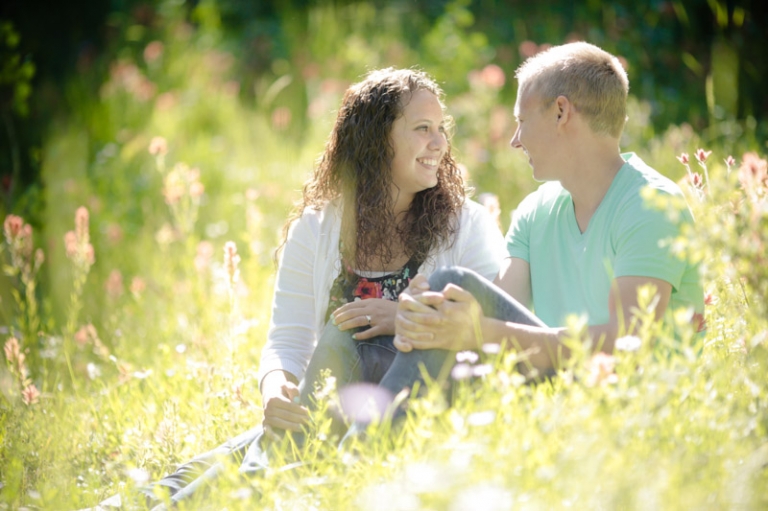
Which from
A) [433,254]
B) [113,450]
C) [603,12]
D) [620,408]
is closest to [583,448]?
[620,408]

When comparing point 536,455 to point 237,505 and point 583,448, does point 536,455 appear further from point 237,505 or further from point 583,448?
point 237,505

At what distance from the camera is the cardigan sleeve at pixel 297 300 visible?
2.87 m

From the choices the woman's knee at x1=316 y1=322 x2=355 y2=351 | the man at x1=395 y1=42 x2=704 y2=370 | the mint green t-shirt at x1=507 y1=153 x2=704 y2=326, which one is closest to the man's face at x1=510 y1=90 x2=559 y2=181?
the man at x1=395 y1=42 x2=704 y2=370

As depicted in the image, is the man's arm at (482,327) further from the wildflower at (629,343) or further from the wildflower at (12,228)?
the wildflower at (12,228)

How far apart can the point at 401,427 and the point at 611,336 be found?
0.65 m

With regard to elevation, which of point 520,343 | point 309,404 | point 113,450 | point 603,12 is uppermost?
point 603,12

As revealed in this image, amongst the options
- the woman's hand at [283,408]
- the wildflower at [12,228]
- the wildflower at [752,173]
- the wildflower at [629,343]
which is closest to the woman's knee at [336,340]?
the woman's hand at [283,408]

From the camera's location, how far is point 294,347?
2873 mm

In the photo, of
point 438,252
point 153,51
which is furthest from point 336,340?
point 153,51

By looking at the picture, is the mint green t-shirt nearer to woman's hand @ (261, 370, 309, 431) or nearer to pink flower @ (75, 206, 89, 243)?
woman's hand @ (261, 370, 309, 431)

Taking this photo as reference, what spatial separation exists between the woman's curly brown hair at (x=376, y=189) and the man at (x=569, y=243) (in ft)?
0.95

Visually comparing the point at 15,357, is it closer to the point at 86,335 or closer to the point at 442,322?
the point at 86,335

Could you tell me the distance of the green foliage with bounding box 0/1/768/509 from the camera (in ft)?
5.68

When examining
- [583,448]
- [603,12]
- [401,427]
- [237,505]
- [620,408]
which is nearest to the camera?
[583,448]
